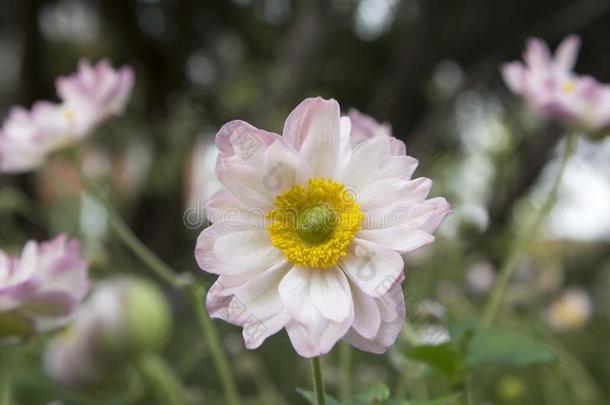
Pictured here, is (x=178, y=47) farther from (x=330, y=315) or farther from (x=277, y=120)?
(x=330, y=315)

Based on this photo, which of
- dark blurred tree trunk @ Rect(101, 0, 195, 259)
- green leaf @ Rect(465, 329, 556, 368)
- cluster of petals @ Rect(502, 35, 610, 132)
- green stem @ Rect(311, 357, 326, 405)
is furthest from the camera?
dark blurred tree trunk @ Rect(101, 0, 195, 259)

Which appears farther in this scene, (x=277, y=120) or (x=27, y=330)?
(x=277, y=120)

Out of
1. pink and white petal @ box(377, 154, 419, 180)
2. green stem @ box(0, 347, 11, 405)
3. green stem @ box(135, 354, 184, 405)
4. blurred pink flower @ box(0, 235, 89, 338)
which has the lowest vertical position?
green stem @ box(135, 354, 184, 405)

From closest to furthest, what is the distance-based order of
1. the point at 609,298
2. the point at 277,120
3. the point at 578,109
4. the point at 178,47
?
the point at 578,109 < the point at 277,120 < the point at 178,47 < the point at 609,298

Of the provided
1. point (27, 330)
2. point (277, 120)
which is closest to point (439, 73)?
point (277, 120)

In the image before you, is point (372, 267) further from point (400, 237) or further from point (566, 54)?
point (566, 54)

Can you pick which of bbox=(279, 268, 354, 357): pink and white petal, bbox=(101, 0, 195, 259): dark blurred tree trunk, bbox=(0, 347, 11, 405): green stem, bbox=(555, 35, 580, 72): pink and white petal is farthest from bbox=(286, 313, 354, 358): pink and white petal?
bbox=(101, 0, 195, 259): dark blurred tree trunk

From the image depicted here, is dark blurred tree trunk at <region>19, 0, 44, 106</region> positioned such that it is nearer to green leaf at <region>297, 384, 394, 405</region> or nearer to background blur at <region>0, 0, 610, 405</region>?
background blur at <region>0, 0, 610, 405</region>
